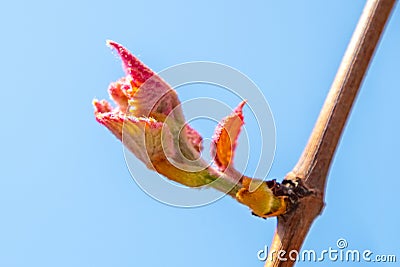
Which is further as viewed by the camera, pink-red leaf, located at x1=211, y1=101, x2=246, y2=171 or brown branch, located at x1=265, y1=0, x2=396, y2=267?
pink-red leaf, located at x1=211, y1=101, x2=246, y2=171

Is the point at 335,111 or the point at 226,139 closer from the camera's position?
the point at 335,111

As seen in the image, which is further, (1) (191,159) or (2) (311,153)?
(1) (191,159)

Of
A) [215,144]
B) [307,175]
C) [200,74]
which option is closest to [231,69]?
[200,74]

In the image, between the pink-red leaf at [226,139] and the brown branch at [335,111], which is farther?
the pink-red leaf at [226,139]

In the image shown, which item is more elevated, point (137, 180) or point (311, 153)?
point (311, 153)

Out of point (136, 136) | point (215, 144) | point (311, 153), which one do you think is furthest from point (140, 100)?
point (311, 153)

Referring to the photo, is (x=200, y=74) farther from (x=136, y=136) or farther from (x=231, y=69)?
(x=136, y=136)

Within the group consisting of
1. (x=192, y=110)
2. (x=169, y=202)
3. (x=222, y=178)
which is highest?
(x=192, y=110)
